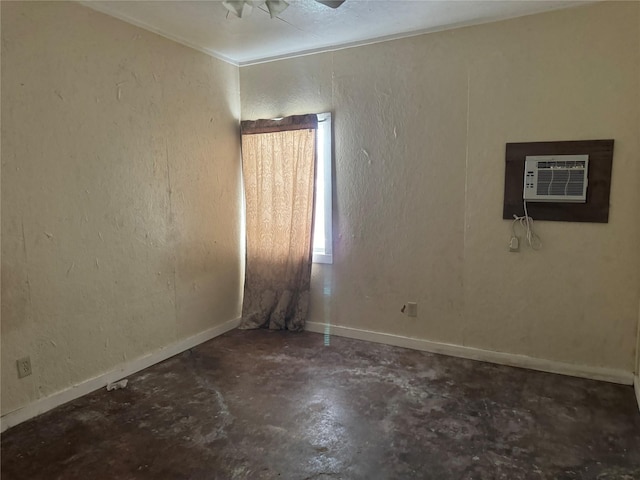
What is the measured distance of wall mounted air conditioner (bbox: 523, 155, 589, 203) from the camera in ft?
9.36

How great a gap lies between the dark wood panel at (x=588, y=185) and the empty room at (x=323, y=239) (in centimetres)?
1

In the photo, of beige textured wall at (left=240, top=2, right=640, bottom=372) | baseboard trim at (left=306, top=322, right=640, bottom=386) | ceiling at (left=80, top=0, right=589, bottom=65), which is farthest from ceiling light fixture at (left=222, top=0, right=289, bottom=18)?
baseboard trim at (left=306, top=322, right=640, bottom=386)

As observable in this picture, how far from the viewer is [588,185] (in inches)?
112

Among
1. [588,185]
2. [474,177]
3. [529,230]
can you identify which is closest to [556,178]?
[588,185]

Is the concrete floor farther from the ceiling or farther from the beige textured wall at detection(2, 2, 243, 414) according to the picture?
the ceiling

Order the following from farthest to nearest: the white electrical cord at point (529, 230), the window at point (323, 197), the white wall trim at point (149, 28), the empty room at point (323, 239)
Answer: the window at point (323, 197) → the white electrical cord at point (529, 230) → the white wall trim at point (149, 28) → the empty room at point (323, 239)

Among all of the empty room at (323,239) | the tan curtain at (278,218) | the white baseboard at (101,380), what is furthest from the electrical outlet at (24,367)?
the tan curtain at (278,218)

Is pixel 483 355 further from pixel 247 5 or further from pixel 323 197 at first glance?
pixel 247 5

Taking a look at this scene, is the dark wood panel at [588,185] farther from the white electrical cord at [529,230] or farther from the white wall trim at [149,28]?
the white wall trim at [149,28]

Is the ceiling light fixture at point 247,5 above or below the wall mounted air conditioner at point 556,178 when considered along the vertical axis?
above

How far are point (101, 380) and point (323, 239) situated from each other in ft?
6.70

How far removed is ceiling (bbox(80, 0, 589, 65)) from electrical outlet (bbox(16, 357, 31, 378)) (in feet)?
7.32

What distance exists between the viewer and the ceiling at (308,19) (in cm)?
279

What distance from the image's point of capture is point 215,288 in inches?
156
